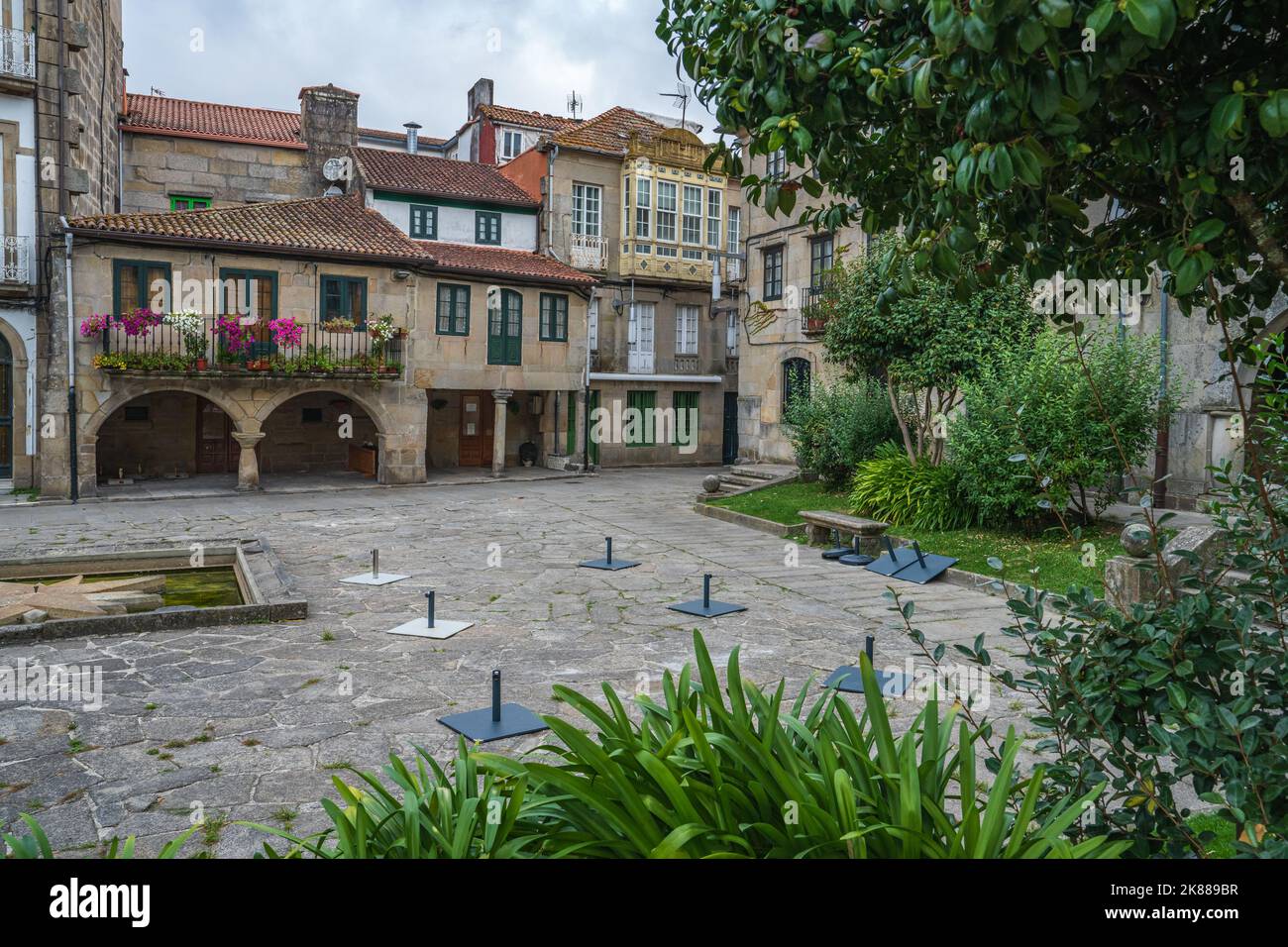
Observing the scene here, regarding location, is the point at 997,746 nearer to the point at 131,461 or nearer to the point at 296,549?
the point at 296,549

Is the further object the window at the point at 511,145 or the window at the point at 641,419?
the window at the point at 511,145

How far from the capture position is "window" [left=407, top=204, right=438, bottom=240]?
27.6 meters

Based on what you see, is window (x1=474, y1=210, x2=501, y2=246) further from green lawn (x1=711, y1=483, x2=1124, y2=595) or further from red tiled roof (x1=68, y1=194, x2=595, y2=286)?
green lawn (x1=711, y1=483, x2=1124, y2=595)

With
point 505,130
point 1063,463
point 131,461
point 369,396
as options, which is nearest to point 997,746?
point 1063,463

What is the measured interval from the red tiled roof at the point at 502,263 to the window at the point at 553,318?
0.69 meters

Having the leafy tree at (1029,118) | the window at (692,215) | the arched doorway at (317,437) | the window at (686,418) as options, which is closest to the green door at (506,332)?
the arched doorway at (317,437)

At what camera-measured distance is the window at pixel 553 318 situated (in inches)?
1078

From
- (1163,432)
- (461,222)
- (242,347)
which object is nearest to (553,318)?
(461,222)

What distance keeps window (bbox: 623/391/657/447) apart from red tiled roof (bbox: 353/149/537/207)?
6.83 meters

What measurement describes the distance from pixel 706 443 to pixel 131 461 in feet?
56.8

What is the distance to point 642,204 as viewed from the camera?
30484 millimetres

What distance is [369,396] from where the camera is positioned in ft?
79.3

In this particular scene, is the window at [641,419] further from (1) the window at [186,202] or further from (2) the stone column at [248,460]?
(1) the window at [186,202]

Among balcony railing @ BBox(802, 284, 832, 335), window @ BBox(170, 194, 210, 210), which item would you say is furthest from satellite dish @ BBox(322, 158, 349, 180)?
balcony railing @ BBox(802, 284, 832, 335)
